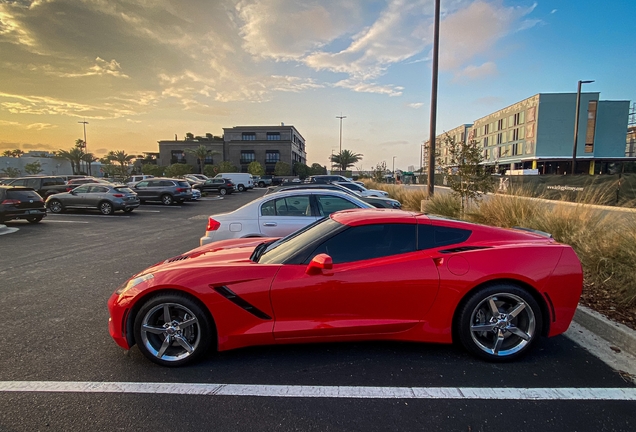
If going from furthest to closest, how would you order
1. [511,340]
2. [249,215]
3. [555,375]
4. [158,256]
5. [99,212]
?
1. [99,212]
2. [158,256]
3. [249,215]
4. [511,340]
5. [555,375]

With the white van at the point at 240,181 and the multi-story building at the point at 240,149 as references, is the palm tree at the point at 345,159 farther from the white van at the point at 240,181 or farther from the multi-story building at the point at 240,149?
the white van at the point at 240,181

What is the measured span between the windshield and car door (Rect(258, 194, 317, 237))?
6.89 ft

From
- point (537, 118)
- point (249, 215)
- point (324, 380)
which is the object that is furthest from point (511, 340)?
point (537, 118)

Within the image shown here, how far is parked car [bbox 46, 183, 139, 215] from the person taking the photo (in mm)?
15094

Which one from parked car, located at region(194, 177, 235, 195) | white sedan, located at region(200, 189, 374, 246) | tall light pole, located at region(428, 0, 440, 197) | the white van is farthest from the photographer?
the white van

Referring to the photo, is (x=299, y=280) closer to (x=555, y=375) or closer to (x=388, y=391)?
(x=388, y=391)

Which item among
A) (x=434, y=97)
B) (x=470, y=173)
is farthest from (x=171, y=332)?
(x=434, y=97)

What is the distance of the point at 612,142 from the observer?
50188mm

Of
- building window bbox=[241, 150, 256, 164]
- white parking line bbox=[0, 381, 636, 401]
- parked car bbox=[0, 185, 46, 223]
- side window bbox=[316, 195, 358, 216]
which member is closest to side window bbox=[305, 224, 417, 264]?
white parking line bbox=[0, 381, 636, 401]

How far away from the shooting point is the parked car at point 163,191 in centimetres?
1977

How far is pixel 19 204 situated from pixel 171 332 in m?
12.6

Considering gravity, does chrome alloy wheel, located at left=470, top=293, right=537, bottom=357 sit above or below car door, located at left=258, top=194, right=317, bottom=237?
below

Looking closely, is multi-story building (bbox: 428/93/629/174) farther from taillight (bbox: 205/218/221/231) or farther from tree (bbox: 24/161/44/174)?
tree (bbox: 24/161/44/174)

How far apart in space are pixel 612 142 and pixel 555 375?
65.1m
